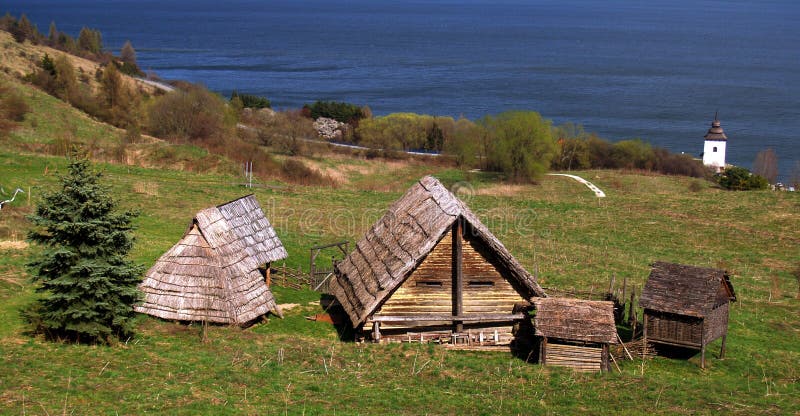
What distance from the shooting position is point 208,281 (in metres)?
25.4

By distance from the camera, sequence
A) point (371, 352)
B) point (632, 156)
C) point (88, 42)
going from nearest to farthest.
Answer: point (371, 352)
point (632, 156)
point (88, 42)

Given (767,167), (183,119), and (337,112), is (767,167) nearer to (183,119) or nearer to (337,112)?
(337,112)

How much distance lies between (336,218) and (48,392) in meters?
26.8

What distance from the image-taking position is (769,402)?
71.2 feet

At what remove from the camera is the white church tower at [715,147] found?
3457 inches

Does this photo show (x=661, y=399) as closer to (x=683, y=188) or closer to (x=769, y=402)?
(x=769, y=402)

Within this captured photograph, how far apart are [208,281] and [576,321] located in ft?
37.1

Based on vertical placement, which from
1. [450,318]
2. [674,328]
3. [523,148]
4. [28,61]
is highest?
[28,61]

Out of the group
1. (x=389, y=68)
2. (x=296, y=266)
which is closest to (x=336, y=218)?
(x=296, y=266)

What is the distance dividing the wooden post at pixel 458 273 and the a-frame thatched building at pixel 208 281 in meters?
6.05

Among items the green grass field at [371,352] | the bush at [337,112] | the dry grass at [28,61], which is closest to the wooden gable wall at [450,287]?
the green grass field at [371,352]

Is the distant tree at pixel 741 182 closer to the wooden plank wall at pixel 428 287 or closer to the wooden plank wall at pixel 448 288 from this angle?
the wooden plank wall at pixel 448 288

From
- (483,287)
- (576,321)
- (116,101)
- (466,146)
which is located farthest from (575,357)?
(116,101)

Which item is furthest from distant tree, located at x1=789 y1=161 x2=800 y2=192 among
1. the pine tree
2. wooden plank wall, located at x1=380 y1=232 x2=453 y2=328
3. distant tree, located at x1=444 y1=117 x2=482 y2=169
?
the pine tree
